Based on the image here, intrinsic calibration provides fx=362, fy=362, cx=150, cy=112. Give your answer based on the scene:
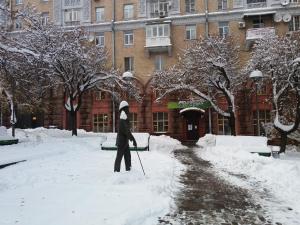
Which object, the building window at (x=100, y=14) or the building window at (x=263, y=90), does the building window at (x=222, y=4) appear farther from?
the building window at (x=100, y=14)

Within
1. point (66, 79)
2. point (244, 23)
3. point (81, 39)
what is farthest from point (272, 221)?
point (244, 23)

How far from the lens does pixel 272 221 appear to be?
21.2 ft

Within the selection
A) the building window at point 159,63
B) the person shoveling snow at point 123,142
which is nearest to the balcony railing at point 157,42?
the building window at point 159,63

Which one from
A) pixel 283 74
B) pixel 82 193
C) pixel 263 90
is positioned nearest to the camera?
pixel 82 193

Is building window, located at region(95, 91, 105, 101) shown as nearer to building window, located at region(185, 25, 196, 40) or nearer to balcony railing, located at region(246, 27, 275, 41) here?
building window, located at region(185, 25, 196, 40)

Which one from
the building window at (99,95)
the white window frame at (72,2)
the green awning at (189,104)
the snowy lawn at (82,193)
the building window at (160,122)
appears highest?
the white window frame at (72,2)

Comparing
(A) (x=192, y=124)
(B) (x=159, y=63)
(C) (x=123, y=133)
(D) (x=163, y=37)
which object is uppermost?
(D) (x=163, y=37)

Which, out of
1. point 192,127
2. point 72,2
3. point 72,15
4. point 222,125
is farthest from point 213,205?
point 72,2

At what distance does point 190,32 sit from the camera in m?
36.2

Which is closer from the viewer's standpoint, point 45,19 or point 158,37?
point 45,19

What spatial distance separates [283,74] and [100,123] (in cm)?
2036

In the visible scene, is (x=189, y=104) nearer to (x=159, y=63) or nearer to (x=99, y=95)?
(x=159, y=63)

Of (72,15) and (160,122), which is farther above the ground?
(72,15)

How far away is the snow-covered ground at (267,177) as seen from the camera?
7.31m
